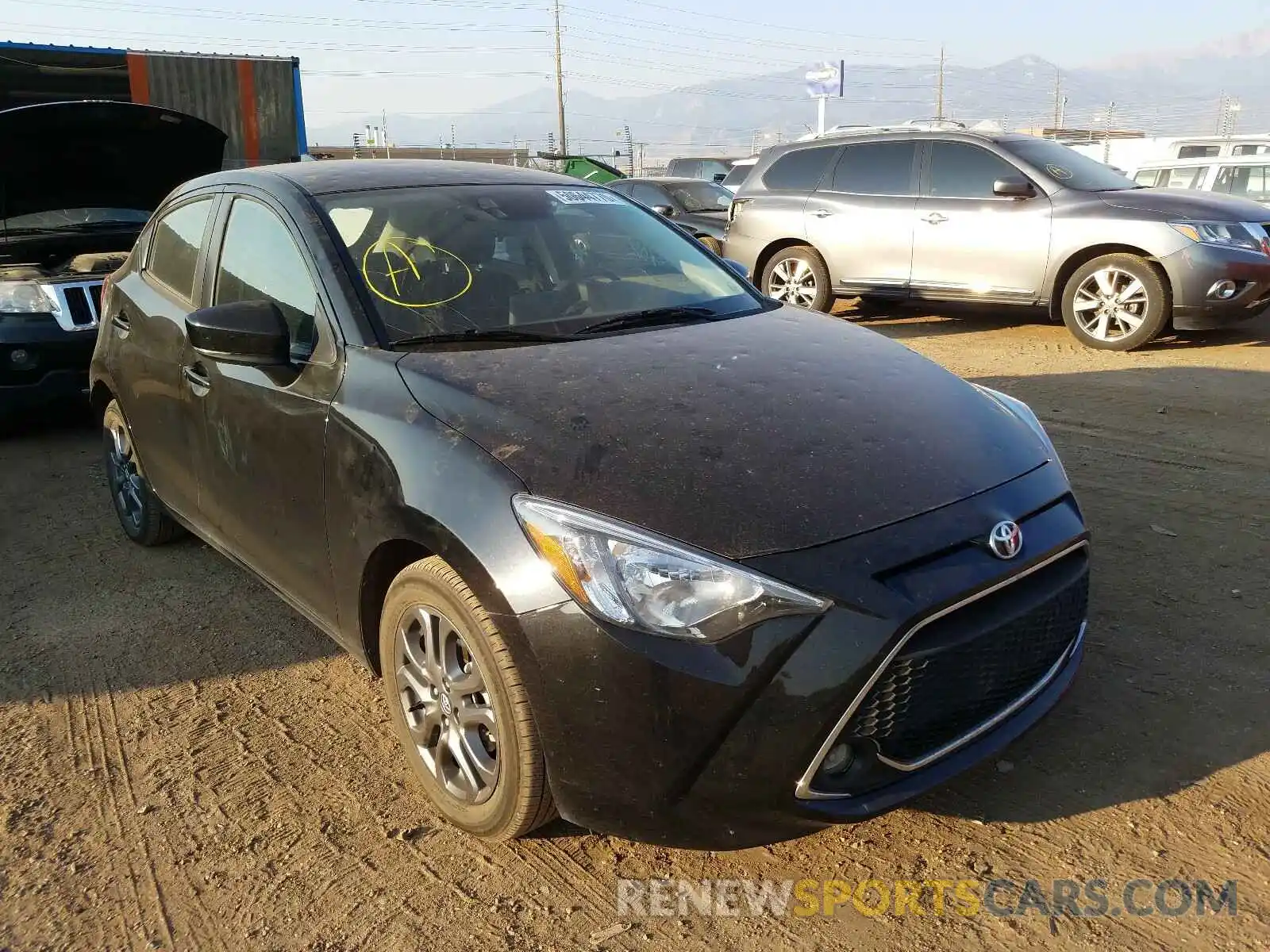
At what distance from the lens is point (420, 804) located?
2.67 m

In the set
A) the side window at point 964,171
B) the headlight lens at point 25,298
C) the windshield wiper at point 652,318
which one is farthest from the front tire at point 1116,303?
the headlight lens at point 25,298

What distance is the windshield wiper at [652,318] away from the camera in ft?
10.3

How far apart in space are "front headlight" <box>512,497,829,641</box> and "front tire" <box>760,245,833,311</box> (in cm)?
765

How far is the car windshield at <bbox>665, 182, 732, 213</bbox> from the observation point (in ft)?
46.8

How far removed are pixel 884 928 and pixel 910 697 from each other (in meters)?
0.52

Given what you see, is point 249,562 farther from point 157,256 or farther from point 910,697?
point 910,697

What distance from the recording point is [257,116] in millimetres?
11039

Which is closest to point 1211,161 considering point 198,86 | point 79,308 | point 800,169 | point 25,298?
point 800,169

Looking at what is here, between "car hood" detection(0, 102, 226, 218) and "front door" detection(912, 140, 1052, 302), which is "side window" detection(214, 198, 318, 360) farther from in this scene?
"front door" detection(912, 140, 1052, 302)

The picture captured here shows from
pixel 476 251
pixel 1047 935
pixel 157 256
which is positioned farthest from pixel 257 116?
pixel 1047 935

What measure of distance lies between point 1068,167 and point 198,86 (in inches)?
349

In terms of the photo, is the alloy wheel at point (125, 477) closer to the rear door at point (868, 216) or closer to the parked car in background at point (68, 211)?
the parked car in background at point (68, 211)

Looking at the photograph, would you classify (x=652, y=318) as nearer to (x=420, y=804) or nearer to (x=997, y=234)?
(x=420, y=804)

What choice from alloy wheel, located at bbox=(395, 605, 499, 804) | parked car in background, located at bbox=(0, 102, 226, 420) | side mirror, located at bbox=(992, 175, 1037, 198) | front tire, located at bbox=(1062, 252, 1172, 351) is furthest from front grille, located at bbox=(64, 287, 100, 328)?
front tire, located at bbox=(1062, 252, 1172, 351)
